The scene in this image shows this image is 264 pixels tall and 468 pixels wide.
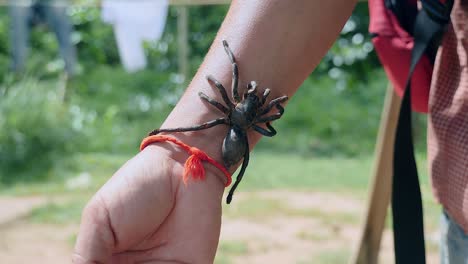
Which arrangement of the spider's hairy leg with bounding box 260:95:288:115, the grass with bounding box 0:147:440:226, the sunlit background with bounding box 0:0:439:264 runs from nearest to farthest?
the spider's hairy leg with bounding box 260:95:288:115
the sunlit background with bounding box 0:0:439:264
the grass with bounding box 0:147:440:226

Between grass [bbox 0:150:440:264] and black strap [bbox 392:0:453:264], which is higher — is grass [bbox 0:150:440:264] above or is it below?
below

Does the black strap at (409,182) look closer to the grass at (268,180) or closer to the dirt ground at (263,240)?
the dirt ground at (263,240)

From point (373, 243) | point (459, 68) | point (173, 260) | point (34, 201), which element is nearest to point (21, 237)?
point (34, 201)

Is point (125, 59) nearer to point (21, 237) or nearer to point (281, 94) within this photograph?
point (21, 237)

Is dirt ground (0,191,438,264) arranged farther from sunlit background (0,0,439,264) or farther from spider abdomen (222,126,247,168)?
spider abdomen (222,126,247,168)

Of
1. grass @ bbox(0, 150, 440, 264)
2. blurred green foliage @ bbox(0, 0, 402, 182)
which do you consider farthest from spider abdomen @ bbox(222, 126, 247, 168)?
blurred green foliage @ bbox(0, 0, 402, 182)

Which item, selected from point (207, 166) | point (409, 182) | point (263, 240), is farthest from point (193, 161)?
point (263, 240)
